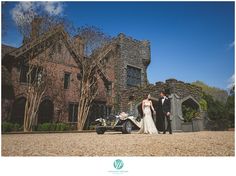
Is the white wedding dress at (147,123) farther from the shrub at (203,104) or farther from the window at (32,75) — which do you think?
the window at (32,75)

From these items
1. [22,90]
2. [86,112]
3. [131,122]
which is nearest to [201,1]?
[131,122]

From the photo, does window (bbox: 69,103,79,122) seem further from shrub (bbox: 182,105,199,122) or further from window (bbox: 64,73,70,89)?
shrub (bbox: 182,105,199,122)

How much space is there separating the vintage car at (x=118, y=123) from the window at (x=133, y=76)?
→ 16.6ft

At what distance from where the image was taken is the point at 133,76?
1216cm

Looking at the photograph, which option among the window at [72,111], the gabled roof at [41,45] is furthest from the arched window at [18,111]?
the window at [72,111]

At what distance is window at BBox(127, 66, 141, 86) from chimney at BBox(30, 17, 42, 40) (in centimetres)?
487

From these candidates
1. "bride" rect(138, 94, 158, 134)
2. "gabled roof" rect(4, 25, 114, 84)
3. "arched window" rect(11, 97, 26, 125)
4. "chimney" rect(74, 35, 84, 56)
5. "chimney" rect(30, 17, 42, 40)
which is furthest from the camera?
"chimney" rect(74, 35, 84, 56)

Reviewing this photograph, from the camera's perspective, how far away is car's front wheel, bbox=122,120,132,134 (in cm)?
679

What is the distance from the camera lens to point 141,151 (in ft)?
9.96

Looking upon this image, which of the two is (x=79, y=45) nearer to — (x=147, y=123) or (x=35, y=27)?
(x=35, y=27)

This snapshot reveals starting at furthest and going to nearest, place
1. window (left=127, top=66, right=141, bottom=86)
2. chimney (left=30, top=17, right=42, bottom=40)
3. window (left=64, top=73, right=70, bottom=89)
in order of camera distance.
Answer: window (left=127, top=66, right=141, bottom=86)
window (left=64, top=73, right=70, bottom=89)
chimney (left=30, top=17, right=42, bottom=40)

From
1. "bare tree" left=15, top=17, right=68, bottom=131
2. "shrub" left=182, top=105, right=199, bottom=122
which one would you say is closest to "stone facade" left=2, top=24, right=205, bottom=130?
"bare tree" left=15, top=17, right=68, bottom=131

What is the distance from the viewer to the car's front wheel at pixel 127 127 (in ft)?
22.3
